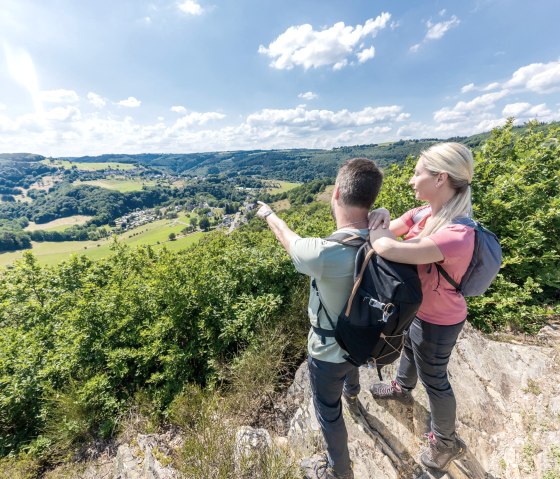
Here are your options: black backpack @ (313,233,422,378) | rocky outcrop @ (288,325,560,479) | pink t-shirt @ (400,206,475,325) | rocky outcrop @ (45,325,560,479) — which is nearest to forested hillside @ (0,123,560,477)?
rocky outcrop @ (45,325,560,479)

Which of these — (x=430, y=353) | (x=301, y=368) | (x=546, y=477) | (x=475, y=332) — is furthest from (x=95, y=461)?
(x=475, y=332)

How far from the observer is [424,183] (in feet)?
6.86

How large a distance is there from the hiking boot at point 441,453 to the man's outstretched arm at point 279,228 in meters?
2.47

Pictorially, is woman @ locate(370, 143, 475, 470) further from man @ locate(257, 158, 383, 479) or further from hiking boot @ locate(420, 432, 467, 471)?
man @ locate(257, 158, 383, 479)

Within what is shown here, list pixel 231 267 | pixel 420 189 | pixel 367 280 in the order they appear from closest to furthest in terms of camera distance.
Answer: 1. pixel 367 280
2. pixel 420 189
3. pixel 231 267

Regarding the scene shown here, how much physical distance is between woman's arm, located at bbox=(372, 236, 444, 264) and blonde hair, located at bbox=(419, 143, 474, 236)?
0.23 meters

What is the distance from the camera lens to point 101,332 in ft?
17.3

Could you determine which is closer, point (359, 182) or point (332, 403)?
point (359, 182)

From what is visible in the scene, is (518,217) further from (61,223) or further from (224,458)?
(61,223)

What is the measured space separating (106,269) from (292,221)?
628 cm

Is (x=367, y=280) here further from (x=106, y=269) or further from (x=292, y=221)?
(x=106, y=269)

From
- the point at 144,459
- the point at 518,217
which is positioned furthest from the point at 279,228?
the point at 518,217

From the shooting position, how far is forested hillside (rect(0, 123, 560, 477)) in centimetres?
421

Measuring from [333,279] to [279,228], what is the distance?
2.09 feet
